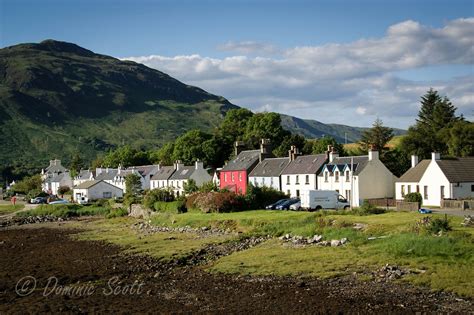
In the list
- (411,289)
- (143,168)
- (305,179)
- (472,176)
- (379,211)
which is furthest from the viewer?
(143,168)

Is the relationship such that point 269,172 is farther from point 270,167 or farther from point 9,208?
point 9,208

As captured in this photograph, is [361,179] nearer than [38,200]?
Yes

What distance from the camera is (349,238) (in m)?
37.8

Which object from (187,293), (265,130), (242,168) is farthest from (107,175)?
(187,293)

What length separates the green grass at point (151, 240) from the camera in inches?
1658

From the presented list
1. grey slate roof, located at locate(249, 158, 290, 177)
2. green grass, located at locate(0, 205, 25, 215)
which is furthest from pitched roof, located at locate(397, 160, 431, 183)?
green grass, located at locate(0, 205, 25, 215)

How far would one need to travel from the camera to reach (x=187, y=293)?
2797 centimetres

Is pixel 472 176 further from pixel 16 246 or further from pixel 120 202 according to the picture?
pixel 120 202

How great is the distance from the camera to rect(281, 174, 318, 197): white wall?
234 feet

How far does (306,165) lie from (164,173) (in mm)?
45712

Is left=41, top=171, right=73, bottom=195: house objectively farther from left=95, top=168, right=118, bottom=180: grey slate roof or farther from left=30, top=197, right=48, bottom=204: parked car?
left=30, top=197, right=48, bottom=204: parked car

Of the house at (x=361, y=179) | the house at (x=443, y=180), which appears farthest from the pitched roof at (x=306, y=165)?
the house at (x=443, y=180)

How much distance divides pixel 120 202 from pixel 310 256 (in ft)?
237

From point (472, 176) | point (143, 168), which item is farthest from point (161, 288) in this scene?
point (143, 168)
